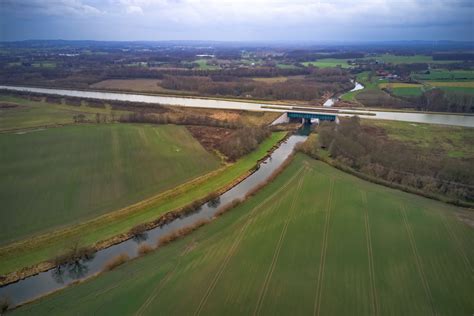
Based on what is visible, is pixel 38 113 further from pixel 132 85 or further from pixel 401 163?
pixel 401 163

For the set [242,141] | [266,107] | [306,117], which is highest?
[266,107]

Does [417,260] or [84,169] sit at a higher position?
[84,169]

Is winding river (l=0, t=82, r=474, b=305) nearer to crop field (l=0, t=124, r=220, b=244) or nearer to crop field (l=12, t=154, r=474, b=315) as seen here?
crop field (l=12, t=154, r=474, b=315)

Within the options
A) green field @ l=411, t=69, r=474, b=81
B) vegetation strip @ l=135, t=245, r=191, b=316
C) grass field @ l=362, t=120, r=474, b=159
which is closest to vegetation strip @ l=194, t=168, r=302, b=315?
vegetation strip @ l=135, t=245, r=191, b=316

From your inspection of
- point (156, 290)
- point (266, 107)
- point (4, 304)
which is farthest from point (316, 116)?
point (4, 304)

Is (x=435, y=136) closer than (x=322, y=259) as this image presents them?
No

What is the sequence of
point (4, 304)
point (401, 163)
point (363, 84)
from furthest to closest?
1. point (363, 84)
2. point (401, 163)
3. point (4, 304)

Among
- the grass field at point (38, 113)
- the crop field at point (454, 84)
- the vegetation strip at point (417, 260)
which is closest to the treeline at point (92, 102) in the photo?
the grass field at point (38, 113)
